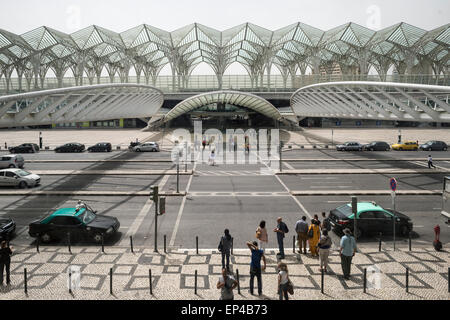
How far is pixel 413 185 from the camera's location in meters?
24.1

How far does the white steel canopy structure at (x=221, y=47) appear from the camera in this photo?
282ft

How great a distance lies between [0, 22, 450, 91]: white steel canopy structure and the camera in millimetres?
85875

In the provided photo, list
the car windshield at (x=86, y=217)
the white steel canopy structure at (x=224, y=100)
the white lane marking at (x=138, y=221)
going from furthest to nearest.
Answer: the white steel canopy structure at (x=224, y=100) < the white lane marking at (x=138, y=221) < the car windshield at (x=86, y=217)

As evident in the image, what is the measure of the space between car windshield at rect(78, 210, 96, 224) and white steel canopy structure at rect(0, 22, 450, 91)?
79.8 metres

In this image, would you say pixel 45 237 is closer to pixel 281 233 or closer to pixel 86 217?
pixel 86 217

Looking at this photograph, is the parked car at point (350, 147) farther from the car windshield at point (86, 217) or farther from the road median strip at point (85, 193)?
the car windshield at point (86, 217)

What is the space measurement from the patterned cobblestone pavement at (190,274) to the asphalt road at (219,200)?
5.36ft

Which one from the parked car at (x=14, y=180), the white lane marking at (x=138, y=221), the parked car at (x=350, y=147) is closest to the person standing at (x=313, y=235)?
the white lane marking at (x=138, y=221)

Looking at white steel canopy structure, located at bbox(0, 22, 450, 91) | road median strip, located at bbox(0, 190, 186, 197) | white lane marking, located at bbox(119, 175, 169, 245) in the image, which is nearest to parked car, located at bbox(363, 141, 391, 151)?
road median strip, located at bbox(0, 190, 186, 197)

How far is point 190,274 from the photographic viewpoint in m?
10.7

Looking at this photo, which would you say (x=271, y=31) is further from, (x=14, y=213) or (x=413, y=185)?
(x=14, y=213)

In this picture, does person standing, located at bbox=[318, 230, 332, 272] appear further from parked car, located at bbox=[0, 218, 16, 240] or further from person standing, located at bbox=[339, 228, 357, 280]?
parked car, located at bbox=[0, 218, 16, 240]

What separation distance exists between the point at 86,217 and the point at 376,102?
120 feet
